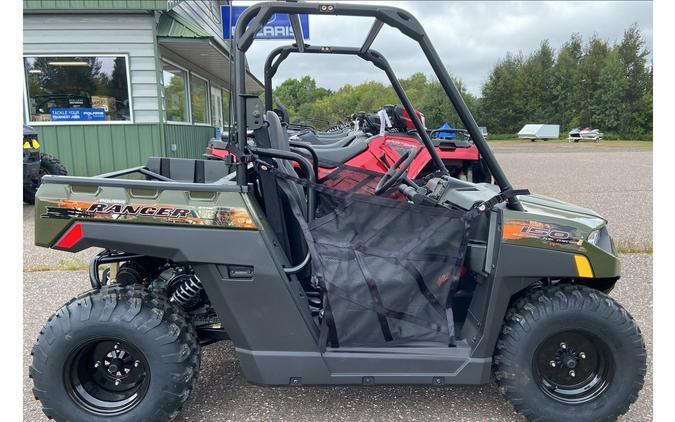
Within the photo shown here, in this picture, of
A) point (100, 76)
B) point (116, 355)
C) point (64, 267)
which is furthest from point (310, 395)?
point (100, 76)

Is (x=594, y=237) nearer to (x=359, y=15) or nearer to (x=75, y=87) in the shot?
(x=359, y=15)

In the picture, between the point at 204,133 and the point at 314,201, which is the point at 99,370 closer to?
the point at 314,201

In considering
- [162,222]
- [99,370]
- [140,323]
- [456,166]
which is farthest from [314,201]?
[456,166]

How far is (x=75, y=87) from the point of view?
359 inches

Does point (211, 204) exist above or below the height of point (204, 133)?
below

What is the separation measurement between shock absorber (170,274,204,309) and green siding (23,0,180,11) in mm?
7481

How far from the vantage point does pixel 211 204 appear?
91.0 inches

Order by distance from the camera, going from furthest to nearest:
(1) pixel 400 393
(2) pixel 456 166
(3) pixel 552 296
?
(2) pixel 456 166 < (1) pixel 400 393 < (3) pixel 552 296

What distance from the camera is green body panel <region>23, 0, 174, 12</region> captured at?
8516 millimetres

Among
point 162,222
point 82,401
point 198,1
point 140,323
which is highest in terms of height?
point 198,1

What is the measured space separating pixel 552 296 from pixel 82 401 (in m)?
2.33

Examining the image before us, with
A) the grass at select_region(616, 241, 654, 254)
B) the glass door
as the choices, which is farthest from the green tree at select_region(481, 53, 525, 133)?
the grass at select_region(616, 241, 654, 254)

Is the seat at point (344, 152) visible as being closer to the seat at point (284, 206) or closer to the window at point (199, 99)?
the seat at point (284, 206)

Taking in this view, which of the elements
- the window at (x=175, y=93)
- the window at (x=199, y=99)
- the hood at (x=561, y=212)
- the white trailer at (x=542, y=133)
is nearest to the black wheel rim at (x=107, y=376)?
the hood at (x=561, y=212)
